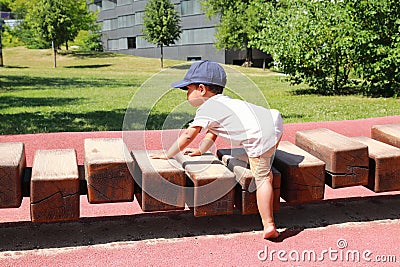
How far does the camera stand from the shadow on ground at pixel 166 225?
3916 mm

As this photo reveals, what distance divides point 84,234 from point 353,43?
43.2 ft

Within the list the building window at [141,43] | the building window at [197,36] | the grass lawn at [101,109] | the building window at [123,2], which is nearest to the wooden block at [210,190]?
the grass lawn at [101,109]

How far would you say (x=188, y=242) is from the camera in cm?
383

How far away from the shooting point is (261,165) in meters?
3.80

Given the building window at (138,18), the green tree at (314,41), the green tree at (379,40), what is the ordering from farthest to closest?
the building window at (138,18)
the green tree at (314,41)
the green tree at (379,40)

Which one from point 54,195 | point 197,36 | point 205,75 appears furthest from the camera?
point 197,36

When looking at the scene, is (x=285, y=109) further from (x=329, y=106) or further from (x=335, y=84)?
(x=335, y=84)

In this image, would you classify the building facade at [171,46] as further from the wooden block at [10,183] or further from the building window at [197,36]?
the wooden block at [10,183]

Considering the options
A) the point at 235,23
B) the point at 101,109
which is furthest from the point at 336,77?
the point at 235,23

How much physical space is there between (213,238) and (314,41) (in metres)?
13.5

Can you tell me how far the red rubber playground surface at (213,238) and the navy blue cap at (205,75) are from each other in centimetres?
115

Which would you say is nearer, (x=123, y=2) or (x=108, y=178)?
(x=108, y=178)

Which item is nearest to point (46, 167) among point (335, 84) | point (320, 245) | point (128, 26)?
point (320, 245)

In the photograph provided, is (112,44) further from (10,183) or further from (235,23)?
(10,183)
